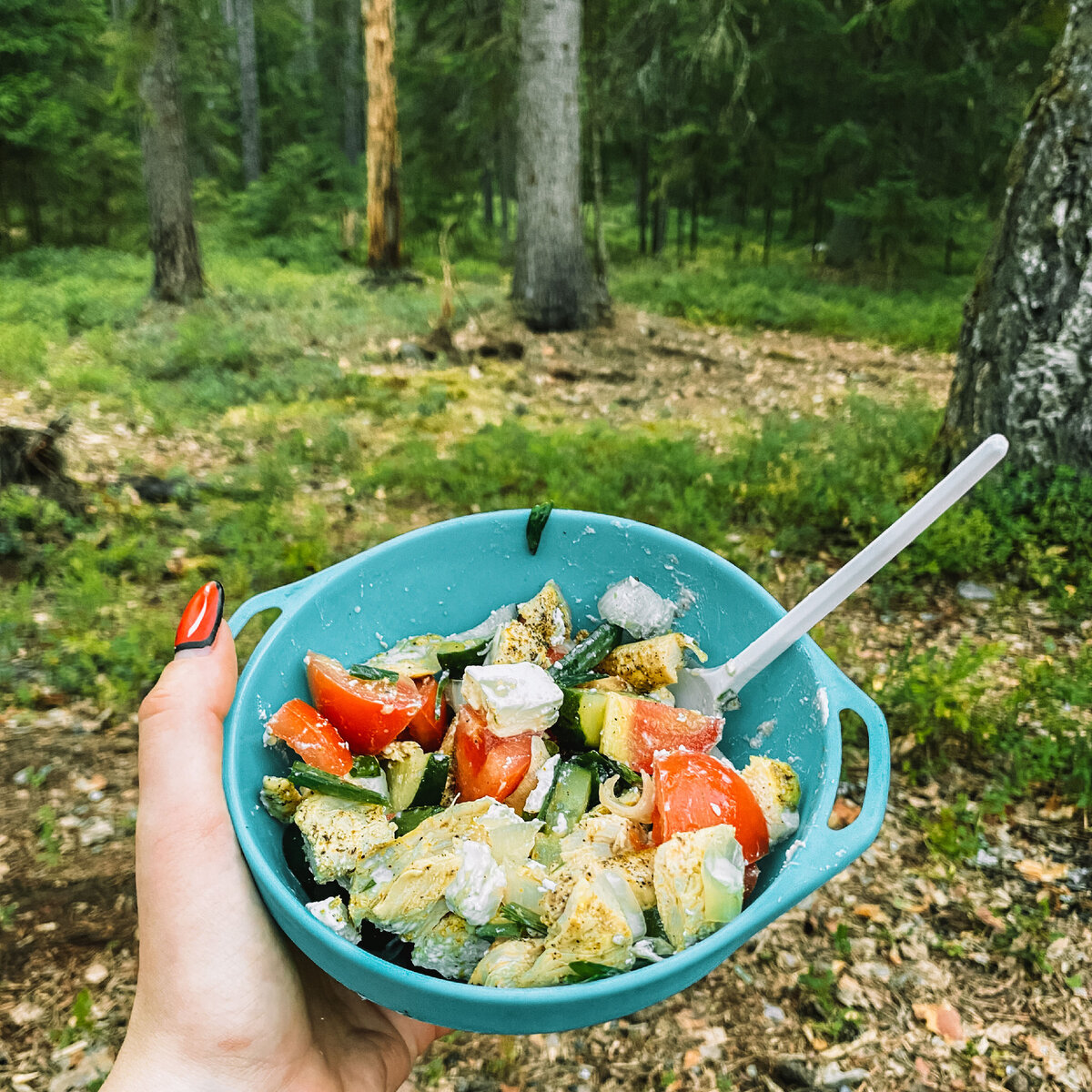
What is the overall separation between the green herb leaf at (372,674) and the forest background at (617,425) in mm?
954

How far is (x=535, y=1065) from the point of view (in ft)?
6.00

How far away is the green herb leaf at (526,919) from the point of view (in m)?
1.19

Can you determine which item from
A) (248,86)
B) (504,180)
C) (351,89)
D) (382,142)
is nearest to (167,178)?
(382,142)

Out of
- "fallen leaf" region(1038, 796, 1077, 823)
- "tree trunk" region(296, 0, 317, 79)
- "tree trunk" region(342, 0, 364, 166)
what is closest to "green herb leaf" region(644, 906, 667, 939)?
"fallen leaf" region(1038, 796, 1077, 823)

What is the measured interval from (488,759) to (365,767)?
22 centimetres

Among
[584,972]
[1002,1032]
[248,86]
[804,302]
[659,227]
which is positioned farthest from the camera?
[248,86]

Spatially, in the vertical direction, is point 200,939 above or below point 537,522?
below

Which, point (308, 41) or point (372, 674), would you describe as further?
point (308, 41)

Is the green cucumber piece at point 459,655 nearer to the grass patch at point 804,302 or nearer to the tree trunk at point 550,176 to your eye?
the tree trunk at point 550,176

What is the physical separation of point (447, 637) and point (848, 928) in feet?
4.20

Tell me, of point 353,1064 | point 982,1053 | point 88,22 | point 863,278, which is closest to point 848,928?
point 982,1053

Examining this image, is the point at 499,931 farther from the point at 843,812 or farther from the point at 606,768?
the point at 843,812

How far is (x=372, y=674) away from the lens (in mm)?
1548

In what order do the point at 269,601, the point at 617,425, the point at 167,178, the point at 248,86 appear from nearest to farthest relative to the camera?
the point at 269,601
the point at 617,425
the point at 167,178
the point at 248,86
